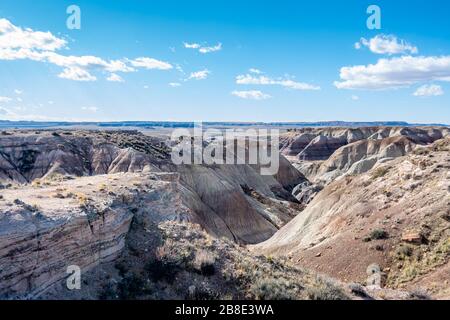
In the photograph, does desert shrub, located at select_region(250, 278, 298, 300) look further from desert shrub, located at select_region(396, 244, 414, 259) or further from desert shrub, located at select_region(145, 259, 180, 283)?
desert shrub, located at select_region(396, 244, 414, 259)

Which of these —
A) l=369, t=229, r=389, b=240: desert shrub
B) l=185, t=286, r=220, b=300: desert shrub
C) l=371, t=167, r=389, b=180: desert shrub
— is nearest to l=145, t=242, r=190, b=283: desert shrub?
l=185, t=286, r=220, b=300: desert shrub

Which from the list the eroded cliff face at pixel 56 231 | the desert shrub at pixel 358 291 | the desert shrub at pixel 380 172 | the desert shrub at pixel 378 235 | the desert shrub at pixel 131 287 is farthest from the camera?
the desert shrub at pixel 380 172

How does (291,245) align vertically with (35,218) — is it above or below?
below

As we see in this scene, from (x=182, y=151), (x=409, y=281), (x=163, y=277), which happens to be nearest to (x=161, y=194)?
(x=163, y=277)

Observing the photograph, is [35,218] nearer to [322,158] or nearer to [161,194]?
[161,194]

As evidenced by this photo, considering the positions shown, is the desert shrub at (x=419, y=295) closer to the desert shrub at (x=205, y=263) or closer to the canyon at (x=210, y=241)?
the canyon at (x=210, y=241)

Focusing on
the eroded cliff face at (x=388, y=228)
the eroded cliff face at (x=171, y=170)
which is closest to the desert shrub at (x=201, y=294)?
the eroded cliff face at (x=388, y=228)
